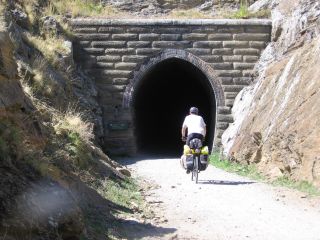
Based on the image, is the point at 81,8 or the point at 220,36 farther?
the point at 81,8

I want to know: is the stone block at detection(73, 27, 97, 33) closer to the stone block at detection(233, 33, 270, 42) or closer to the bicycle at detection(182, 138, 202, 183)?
the stone block at detection(233, 33, 270, 42)

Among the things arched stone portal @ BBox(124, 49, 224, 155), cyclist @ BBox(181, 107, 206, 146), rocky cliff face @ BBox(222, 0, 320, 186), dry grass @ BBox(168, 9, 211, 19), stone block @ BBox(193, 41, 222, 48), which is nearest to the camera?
rocky cliff face @ BBox(222, 0, 320, 186)

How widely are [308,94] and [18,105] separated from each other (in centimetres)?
A: 657

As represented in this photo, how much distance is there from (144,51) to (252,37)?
3.42 m

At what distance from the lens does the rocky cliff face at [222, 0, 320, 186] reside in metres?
9.43

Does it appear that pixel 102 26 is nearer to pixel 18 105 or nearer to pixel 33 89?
pixel 33 89

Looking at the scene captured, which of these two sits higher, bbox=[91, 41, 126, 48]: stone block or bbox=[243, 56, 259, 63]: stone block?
bbox=[91, 41, 126, 48]: stone block

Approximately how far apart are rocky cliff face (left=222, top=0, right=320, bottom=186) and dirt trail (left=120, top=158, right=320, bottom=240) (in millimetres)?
765

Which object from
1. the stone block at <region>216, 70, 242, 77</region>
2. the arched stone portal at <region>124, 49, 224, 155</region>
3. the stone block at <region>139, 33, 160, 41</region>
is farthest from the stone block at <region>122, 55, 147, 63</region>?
the stone block at <region>216, 70, 242, 77</region>

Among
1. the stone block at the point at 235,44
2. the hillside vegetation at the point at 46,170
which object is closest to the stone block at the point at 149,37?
the stone block at the point at 235,44

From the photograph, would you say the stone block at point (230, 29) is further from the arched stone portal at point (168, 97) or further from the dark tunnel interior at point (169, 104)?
the dark tunnel interior at point (169, 104)

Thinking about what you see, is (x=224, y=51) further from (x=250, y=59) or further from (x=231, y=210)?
(x=231, y=210)

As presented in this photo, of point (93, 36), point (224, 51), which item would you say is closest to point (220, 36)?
point (224, 51)

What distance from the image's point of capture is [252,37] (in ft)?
52.7
